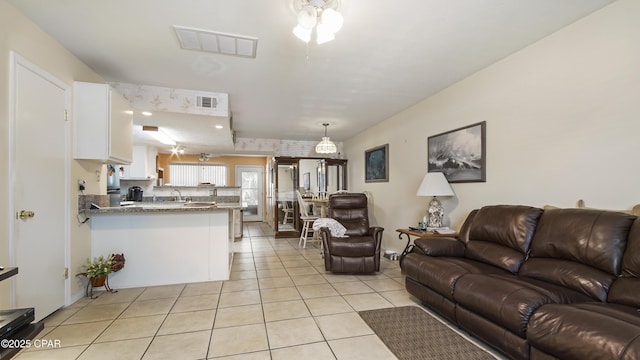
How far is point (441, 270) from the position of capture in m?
2.21

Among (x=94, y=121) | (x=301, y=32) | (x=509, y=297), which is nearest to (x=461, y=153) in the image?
(x=509, y=297)

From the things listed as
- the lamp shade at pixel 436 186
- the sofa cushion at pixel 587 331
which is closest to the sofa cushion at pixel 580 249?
the sofa cushion at pixel 587 331

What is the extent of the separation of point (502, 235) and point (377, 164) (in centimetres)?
305

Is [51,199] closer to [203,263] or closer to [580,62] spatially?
[203,263]

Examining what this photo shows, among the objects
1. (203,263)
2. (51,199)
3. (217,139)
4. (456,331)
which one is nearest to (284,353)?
(456,331)

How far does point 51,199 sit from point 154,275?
131 centimetres

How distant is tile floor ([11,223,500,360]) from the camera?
6.06 ft

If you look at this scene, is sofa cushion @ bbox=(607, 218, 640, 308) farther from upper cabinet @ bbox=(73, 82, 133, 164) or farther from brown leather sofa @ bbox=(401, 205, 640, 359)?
upper cabinet @ bbox=(73, 82, 133, 164)

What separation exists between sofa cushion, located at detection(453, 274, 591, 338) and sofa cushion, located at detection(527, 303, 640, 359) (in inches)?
2.8

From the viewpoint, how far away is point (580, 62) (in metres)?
2.08

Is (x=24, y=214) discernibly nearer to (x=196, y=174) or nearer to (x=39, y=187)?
(x=39, y=187)

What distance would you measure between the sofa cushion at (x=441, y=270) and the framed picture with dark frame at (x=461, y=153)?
3.37 feet

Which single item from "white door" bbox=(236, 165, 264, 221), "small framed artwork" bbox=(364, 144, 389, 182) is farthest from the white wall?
"white door" bbox=(236, 165, 264, 221)

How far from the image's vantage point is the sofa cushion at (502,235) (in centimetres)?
218
